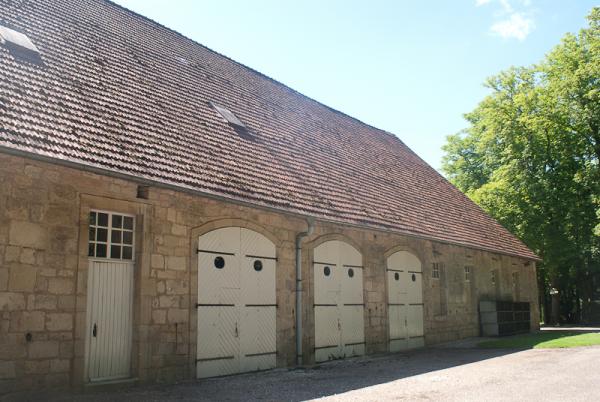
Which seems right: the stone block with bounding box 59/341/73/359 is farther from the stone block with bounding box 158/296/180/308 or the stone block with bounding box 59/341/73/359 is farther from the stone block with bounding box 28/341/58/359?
the stone block with bounding box 158/296/180/308

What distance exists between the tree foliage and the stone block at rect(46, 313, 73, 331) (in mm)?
24455

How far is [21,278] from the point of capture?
26.4 feet

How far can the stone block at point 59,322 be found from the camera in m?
8.27

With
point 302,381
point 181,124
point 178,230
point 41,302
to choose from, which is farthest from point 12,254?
point 302,381

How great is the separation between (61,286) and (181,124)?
4.53 metres

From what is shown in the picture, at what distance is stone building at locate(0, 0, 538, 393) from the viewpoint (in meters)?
→ 8.36

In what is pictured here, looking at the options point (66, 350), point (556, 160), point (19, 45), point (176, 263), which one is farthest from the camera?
point (556, 160)

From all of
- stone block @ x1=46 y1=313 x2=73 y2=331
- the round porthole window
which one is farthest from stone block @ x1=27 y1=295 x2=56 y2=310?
the round porthole window

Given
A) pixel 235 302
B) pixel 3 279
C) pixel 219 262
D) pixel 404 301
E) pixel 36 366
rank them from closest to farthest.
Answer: pixel 3 279 < pixel 36 366 < pixel 219 262 < pixel 235 302 < pixel 404 301

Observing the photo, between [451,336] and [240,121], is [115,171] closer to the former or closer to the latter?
[240,121]

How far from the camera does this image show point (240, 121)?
1434 centimetres

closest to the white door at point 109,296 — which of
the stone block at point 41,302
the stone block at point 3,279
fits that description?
the stone block at point 41,302

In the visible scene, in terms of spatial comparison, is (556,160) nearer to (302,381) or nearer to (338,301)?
(338,301)

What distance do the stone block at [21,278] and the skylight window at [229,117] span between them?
6534 mm
